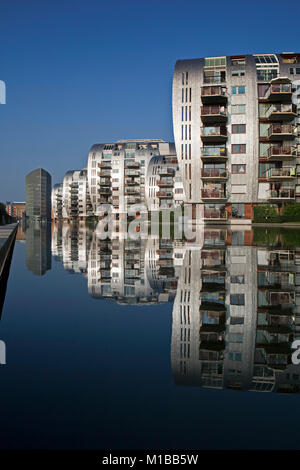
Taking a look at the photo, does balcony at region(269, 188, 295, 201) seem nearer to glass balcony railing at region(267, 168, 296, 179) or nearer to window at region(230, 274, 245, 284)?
glass balcony railing at region(267, 168, 296, 179)

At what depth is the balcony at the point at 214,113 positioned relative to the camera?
151 feet

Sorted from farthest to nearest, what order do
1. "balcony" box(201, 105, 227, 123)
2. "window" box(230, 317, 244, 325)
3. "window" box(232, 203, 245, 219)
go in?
"window" box(232, 203, 245, 219)
"balcony" box(201, 105, 227, 123)
"window" box(230, 317, 244, 325)

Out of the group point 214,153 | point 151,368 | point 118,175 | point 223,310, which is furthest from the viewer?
point 118,175

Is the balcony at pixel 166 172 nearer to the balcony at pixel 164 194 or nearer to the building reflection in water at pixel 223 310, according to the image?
the balcony at pixel 164 194

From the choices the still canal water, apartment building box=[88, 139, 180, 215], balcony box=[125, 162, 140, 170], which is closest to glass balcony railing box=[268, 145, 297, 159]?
the still canal water

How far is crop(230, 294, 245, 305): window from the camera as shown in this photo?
6.89m

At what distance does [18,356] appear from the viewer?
4.19 metres

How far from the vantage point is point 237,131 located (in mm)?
47125

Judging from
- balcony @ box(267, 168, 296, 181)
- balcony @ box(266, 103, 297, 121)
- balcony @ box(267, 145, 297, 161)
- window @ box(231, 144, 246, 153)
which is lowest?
balcony @ box(267, 168, 296, 181)

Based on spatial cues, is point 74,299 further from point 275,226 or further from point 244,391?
point 275,226

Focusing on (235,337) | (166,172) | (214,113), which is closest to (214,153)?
(214,113)

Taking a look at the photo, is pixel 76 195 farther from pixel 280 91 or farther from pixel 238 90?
pixel 280 91

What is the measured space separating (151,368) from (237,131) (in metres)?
46.2
